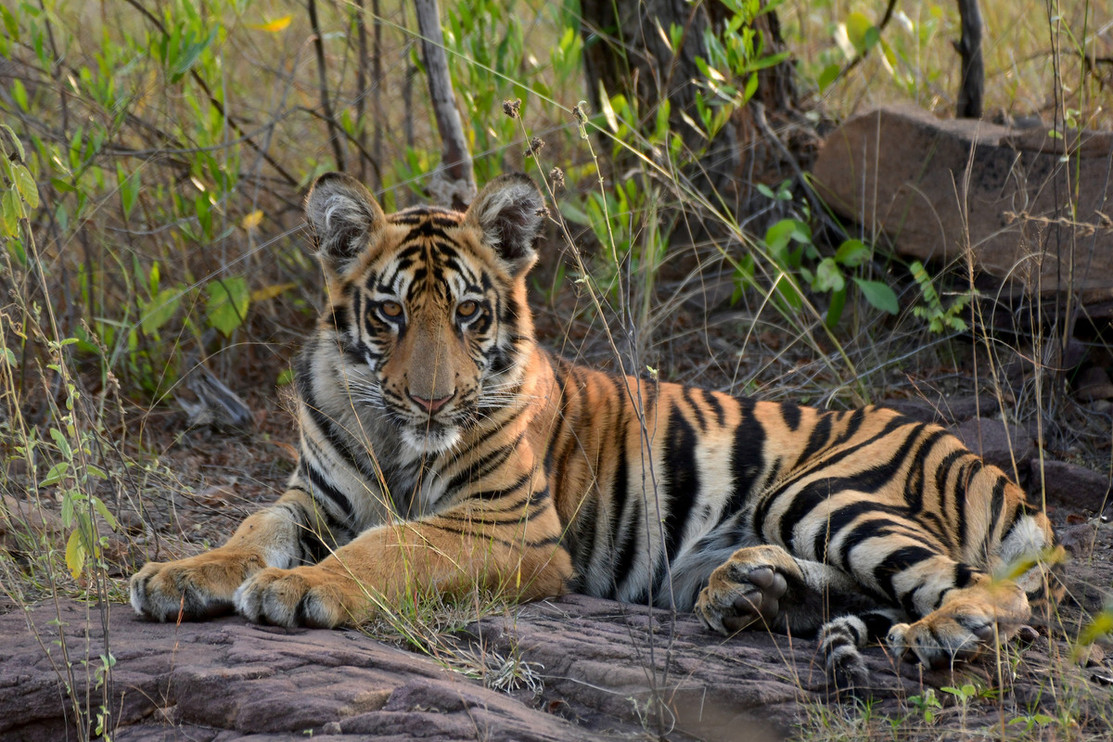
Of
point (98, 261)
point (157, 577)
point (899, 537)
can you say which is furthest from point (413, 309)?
point (98, 261)

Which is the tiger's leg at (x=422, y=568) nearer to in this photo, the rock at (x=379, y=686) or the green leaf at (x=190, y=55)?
the rock at (x=379, y=686)

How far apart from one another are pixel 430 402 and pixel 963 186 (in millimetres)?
3196

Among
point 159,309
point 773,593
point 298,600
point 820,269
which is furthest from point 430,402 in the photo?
point 820,269

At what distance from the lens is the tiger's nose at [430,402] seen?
3404mm

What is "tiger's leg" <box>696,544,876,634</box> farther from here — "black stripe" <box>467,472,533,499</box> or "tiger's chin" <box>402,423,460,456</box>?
"tiger's chin" <box>402,423,460,456</box>

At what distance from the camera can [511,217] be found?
3.83m

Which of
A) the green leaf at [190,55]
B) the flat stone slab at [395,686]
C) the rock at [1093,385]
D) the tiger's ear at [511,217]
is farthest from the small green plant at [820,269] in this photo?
the green leaf at [190,55]

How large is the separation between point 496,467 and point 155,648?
1281mm

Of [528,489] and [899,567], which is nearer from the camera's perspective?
[899,567]

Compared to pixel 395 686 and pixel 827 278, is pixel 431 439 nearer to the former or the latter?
pixel 395 686

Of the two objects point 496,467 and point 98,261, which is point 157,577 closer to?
point 496,467

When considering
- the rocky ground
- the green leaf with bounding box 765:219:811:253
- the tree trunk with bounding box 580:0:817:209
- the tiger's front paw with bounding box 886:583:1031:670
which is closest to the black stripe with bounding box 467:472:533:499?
the rocky ground

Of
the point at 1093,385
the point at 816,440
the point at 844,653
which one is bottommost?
the point at 844,653

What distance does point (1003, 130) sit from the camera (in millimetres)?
5738
